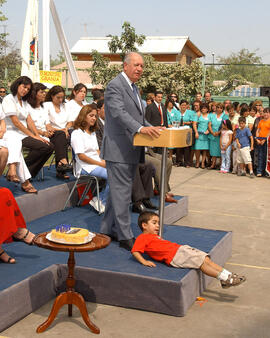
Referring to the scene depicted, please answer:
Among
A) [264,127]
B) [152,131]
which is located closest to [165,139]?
[152,131]

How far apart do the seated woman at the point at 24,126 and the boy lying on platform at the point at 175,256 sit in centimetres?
291

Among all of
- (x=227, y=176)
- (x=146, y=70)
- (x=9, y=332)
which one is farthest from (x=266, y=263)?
(x=146, y=70)

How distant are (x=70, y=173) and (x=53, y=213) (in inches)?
65.7

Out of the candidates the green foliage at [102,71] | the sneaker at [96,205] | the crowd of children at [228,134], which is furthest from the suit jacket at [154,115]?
the green foliage at [102,71]

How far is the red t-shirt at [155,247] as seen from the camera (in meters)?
Result: 4.82

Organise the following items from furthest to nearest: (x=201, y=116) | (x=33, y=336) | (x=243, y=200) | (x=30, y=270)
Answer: (x=201, y=116) → (x=243, y=200) → (x=30, y=270) → (x=33, y=336)

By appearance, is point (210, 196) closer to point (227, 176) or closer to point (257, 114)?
point (227, 176)

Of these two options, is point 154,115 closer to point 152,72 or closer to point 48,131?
point 48,131

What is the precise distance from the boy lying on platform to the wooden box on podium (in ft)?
2.34

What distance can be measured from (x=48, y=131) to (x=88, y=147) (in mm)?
1276

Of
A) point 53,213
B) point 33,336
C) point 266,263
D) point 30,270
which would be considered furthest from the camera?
point 53,213

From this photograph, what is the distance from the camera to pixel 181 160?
48.1 feet

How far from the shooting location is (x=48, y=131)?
27.4ft

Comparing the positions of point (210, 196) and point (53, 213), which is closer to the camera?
point (53, 213)
